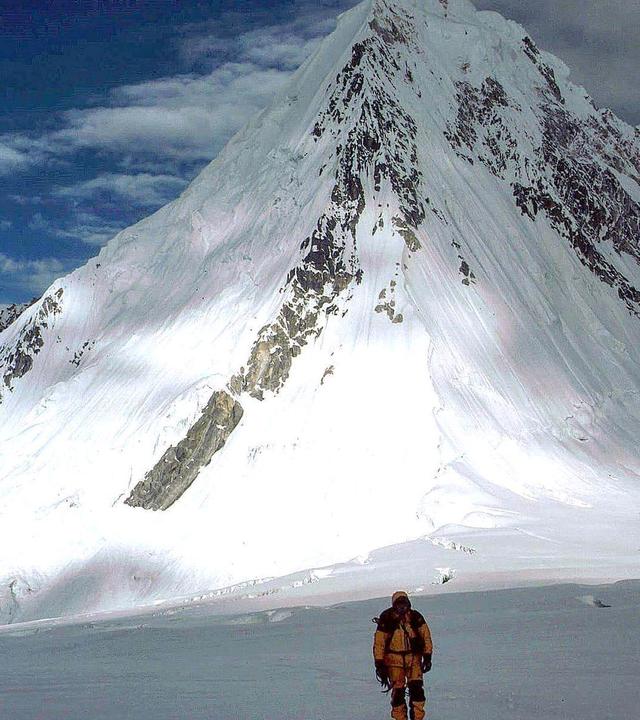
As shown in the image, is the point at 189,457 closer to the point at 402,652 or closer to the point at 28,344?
the point at 28,344

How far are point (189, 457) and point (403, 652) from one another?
58.1 m

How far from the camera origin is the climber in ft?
31.9

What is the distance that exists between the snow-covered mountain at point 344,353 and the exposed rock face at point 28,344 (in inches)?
19.1

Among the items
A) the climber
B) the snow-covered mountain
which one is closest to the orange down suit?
the climber

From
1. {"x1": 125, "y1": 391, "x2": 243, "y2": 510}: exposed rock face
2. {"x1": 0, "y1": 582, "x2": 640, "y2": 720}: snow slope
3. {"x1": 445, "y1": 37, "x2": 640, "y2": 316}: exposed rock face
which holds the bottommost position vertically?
{"x1": 0, "y1": 582, "x2": 640, "y2": 720}: snow slope

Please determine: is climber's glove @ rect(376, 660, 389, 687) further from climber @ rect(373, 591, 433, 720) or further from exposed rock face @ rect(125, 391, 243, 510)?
exposed rock face @ rect(125, 391, 243, 510)

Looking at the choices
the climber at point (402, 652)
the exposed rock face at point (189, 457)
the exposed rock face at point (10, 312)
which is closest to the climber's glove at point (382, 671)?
the climber at point (402, 652)

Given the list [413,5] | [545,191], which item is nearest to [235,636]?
[545,191]

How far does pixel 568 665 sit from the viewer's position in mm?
12328

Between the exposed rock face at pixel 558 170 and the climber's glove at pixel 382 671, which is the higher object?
the exposed rock face at pixel 558 170

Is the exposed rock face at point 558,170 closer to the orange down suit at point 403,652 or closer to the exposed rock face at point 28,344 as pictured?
the exposed rock face at point 28,344

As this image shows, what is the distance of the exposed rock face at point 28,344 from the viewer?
91.1 meters

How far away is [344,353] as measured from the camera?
225ft

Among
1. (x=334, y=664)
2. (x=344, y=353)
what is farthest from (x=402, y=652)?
(x=344, y=353)
